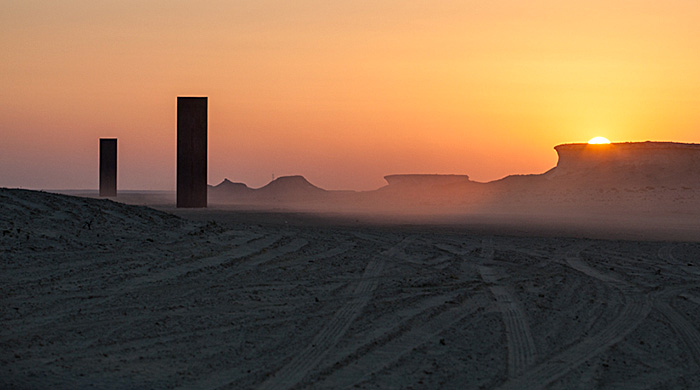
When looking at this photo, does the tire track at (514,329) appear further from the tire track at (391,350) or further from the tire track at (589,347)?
the tire track at (391,350)

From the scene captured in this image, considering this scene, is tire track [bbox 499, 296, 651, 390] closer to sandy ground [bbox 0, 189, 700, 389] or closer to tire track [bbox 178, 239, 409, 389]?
sandy ground [bbox 0, 189, 700, 389]

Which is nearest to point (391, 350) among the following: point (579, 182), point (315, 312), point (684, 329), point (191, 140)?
point (315, 312)

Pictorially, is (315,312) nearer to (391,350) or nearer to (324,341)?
(324,341)

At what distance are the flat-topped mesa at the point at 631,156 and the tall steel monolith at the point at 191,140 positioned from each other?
52553 millimetres

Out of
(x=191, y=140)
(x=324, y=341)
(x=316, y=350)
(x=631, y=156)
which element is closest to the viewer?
(x=316, y=350)

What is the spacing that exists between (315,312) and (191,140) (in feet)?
69.6

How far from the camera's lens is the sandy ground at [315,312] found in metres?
5.28

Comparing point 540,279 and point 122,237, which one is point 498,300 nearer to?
point 540,279

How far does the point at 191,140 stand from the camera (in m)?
27.5

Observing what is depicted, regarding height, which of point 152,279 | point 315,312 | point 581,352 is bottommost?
point 581,352

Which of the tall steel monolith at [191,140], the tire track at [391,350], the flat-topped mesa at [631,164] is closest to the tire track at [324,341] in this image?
the tire track at [391,350]

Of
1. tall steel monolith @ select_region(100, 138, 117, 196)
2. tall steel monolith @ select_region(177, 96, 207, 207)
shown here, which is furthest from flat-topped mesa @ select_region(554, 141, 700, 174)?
tall steel monolith @ select_region(177, 96, 207, 207)

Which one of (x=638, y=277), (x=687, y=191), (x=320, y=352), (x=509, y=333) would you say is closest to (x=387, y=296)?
(x=509, y=333)

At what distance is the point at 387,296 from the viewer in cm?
827
